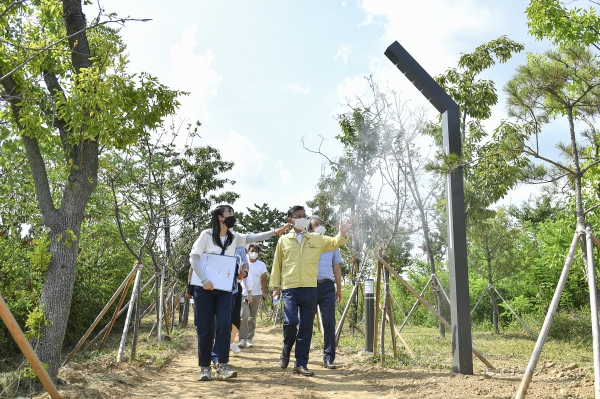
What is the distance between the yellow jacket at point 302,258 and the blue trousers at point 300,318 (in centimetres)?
10

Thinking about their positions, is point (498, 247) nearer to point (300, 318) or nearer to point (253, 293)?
point (253, 293)

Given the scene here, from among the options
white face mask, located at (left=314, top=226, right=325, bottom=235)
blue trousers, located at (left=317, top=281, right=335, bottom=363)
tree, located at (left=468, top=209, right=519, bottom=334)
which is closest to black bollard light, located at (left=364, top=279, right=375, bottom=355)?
blue trousers, located at (left=317, top=281, right=335, bottom=363)

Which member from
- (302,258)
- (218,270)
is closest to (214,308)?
(218,270)

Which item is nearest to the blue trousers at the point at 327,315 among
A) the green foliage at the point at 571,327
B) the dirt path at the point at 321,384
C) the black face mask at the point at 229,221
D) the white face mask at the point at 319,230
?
the dirt path at the point at 321,384

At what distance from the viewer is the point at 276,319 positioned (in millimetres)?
19422

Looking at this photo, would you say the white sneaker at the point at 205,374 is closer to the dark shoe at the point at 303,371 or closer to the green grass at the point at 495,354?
the dark shoe at the point at 303,371

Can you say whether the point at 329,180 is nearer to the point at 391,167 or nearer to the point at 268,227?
the point at 391,167

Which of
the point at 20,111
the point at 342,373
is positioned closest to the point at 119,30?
the point at 20,111

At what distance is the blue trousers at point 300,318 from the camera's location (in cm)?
629

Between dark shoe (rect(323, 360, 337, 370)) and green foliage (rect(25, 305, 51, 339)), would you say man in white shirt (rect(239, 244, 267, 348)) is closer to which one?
dark shoe (rect(323, 360, 337, 370))

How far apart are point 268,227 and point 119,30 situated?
932 inches

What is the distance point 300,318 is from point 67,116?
343 cm

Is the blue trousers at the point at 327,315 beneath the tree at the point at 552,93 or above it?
beneath

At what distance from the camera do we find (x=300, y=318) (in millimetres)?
6367
